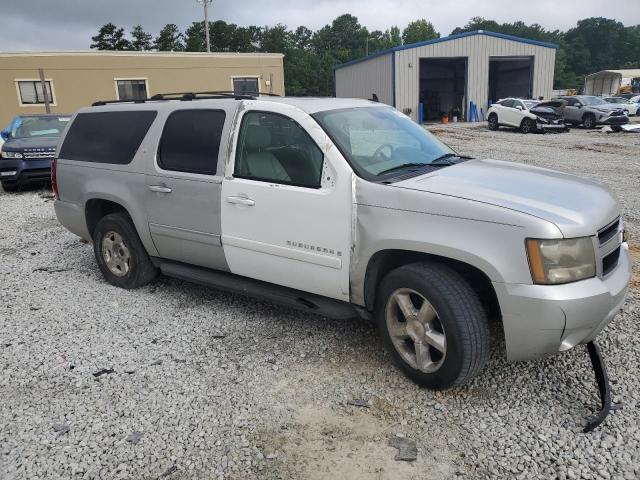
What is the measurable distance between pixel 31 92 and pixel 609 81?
6554cm

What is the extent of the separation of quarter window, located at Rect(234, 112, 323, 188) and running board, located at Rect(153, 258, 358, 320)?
32.3 inches

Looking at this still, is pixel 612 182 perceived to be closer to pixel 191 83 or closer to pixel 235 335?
Result: pixel 235 335

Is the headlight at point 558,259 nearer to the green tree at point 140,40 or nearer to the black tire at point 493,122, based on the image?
the black tire at point 493,122

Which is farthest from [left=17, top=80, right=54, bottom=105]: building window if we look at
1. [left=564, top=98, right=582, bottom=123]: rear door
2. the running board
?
the running board

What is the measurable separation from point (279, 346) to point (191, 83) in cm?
2810

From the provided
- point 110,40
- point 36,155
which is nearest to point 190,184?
point 36,155

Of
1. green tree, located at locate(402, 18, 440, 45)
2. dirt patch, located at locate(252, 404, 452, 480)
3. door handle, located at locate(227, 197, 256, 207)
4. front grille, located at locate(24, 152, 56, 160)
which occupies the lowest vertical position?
dirt patch, located at locate(252, 404, 452, 480)

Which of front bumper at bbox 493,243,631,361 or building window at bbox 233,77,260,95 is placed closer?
front bumper at bbox 493,243,631,361

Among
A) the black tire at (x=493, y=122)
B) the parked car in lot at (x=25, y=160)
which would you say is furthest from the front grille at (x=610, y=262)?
the black tire at (x=493, y=122)

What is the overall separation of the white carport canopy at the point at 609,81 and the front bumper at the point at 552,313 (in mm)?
70414

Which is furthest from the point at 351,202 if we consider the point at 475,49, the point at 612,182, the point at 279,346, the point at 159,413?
the point at 475,49

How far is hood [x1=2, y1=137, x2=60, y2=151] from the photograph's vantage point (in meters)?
11.2

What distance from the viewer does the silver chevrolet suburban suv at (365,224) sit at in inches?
115

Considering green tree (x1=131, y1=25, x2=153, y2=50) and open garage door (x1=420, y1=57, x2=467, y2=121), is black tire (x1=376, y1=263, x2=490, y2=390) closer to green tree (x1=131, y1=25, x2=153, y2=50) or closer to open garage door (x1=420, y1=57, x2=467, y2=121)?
open garage door (x1=420, y1=57, x2=467, y2=121)
